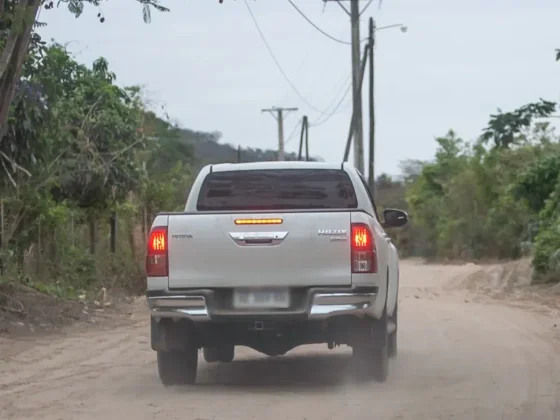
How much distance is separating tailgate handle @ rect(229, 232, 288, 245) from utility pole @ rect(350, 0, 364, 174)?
72.5 feet

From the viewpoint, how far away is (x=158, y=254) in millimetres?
9383

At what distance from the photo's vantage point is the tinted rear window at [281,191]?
10977mm

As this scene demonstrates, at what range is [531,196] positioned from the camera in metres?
28.7

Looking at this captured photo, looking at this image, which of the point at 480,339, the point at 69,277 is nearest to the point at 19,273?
the point at 69,277

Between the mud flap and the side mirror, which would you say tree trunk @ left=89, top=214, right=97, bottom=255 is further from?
the mud flap

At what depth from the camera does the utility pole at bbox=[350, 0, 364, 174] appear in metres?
31.8

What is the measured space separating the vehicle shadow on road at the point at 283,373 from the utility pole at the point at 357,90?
1910 cm

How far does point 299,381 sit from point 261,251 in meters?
1.88

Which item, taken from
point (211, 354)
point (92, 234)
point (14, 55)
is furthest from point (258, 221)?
point (92, 234)

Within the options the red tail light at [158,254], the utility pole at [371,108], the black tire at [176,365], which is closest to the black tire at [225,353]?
the black tire at [176,365]

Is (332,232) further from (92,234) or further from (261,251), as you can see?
(92,234)

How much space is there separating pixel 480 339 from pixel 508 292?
10.9 m

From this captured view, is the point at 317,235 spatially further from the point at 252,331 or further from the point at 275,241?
the point at 252,331

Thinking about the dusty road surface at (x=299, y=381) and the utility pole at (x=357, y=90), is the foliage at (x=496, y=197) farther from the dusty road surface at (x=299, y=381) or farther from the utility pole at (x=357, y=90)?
the dusty road surface at (x=299, y=381)
